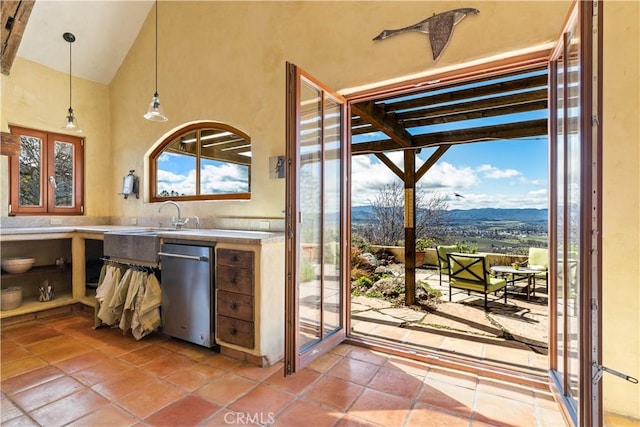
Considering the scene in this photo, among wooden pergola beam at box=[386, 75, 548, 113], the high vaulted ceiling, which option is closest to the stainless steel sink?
the high vaulted ceiling

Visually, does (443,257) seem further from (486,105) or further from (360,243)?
(486,105)

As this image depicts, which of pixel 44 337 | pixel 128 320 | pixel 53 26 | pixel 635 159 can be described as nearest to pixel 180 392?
pixel 128 320

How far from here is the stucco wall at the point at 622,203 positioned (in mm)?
1761

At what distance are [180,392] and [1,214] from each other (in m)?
3.26

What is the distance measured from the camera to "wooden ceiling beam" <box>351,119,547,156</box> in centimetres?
423

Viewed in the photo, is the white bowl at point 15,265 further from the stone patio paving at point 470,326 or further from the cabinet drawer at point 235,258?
the stone patio paving at point 470,326

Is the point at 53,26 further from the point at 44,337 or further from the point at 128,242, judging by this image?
the point at 44,337

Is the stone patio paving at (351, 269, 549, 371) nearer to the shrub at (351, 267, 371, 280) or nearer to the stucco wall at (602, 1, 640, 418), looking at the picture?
the stucco wall at (602, 1, 640, 418)

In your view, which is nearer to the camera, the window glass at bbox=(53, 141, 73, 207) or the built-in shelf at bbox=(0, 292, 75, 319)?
the built-in shelf at bbox=(0, 292, 75, 319)

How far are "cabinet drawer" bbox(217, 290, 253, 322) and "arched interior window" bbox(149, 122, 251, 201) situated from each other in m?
1.17

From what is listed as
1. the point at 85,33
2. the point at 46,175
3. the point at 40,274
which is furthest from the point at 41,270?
the point at 85,33

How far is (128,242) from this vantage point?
2.88 m

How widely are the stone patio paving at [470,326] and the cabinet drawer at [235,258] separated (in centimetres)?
139

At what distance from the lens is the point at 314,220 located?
2.52 meters
